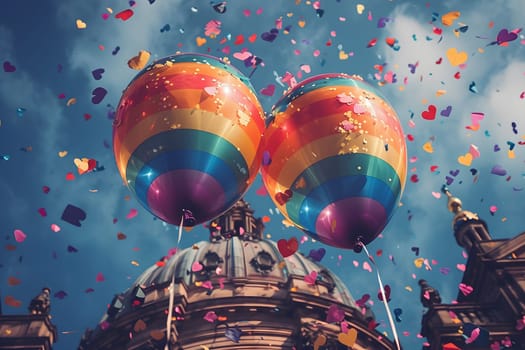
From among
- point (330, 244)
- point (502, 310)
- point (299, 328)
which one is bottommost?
point (330, 244)

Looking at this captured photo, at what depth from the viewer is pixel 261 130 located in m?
6.88

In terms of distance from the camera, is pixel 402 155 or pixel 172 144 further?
pixel 402 155

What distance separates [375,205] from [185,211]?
2356 mm

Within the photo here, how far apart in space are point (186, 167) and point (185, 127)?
513mm

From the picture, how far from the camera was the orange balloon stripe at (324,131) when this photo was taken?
6.34 metres

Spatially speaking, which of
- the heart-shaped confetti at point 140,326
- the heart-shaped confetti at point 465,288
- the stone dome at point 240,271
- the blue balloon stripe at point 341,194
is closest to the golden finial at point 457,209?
the heart-shaped confetti at point 465,288

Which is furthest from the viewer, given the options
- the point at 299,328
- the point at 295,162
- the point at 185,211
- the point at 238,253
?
the point at 238,253

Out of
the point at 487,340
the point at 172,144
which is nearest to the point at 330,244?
the point at 172,144

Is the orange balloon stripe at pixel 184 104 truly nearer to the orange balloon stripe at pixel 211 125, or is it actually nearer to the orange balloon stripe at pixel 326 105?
the orange balloon stripe at pixel 211 125

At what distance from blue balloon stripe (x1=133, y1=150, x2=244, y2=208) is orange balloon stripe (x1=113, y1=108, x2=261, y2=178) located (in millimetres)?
318

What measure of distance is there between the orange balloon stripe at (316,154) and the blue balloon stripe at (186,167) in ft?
2.19

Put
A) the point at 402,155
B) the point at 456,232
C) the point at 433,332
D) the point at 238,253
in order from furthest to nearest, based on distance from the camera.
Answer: the point at 238,253 < the point at 456,232 < the point at 433,332 < the point at 402,155

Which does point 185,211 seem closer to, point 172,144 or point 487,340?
point 172,144

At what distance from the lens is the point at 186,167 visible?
591 centimetres
